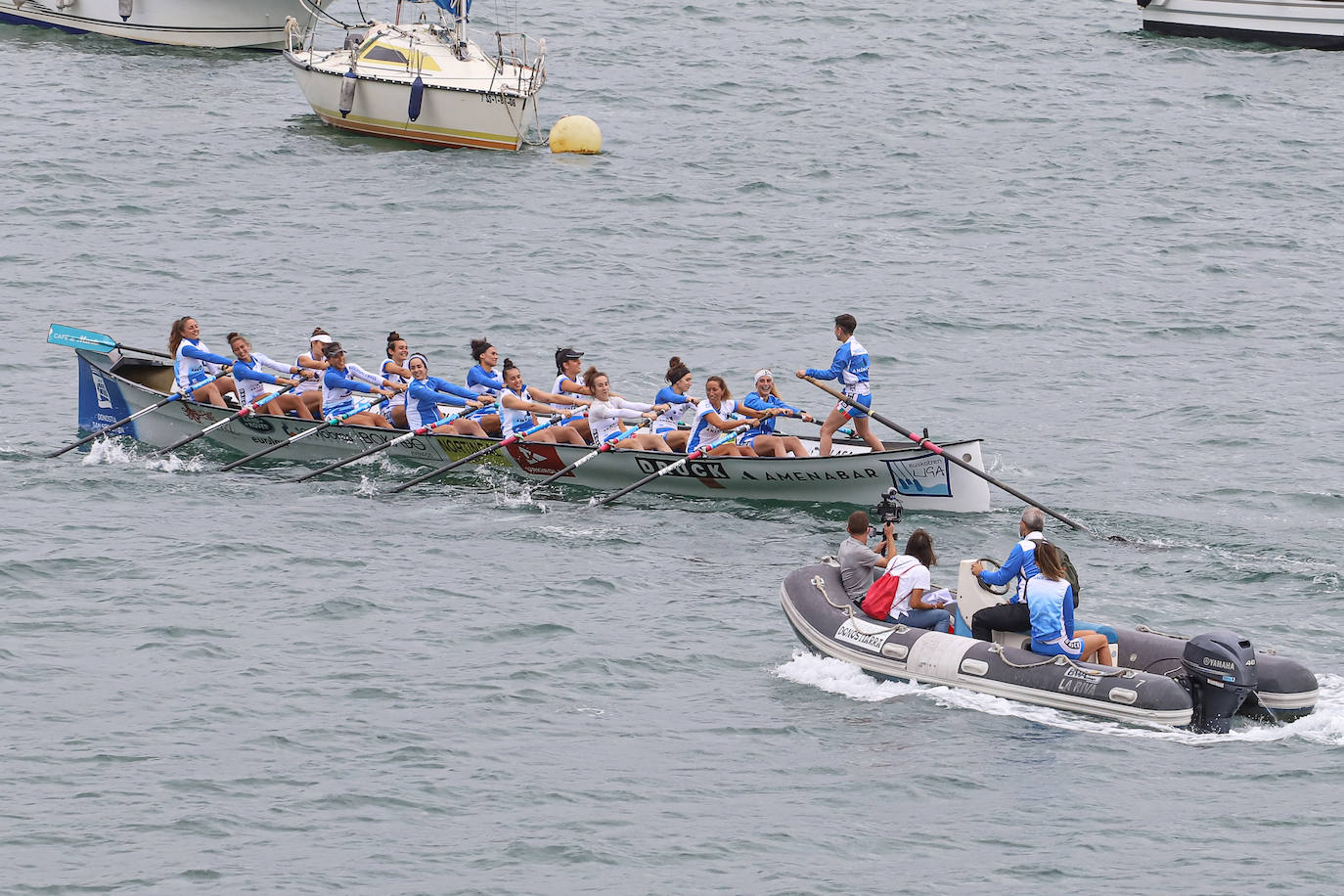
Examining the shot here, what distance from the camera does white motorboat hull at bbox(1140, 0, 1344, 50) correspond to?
1865 inches

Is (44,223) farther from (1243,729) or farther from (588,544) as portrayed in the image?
(1243,729)

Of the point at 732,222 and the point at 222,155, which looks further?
the point at 222,155

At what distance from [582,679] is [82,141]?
26.9m

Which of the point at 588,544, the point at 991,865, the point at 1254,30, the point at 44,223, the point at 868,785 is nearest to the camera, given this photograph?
the point at 991,865

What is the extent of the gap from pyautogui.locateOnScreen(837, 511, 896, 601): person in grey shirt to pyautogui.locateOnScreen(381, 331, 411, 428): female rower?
370 inches

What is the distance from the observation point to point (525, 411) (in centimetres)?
2414

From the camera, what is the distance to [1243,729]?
1622cm

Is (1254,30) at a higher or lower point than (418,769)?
higher

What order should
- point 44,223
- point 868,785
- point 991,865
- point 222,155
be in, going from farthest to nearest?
point 222,155 < point 44,223 < point 868,785 < point 991,865

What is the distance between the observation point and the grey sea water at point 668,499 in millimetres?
14898

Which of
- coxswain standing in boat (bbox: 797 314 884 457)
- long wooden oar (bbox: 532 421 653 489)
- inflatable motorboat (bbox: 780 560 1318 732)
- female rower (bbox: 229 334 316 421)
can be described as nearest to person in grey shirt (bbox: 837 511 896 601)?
inflatable motorboat (bbox: 780 560 1318 732)

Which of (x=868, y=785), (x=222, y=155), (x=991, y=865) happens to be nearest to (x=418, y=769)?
(x=868, y=785)

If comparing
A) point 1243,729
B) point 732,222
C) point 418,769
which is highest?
point 732,222

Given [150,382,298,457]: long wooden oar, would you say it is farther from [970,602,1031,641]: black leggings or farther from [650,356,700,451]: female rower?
[970,602,1031,641]: black leggings
